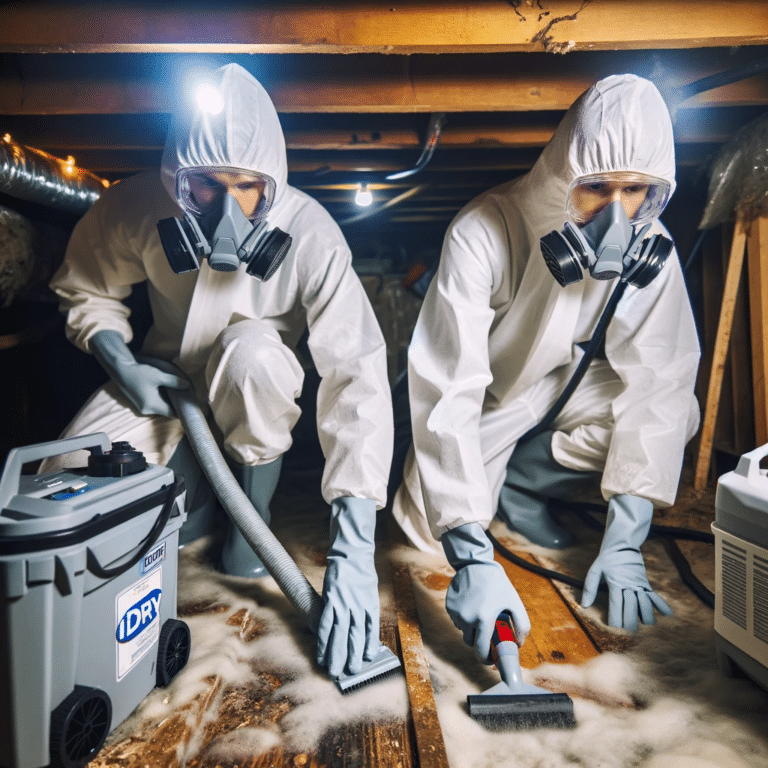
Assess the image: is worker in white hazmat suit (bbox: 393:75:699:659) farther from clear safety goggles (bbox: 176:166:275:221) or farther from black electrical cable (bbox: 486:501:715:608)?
clear safety goggles (bbox: 176:166:275:221)

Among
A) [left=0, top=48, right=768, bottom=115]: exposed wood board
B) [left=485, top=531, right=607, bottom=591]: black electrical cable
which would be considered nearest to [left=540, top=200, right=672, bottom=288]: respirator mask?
[left=0, top=48, right=768, bottom=115]: exposed wood board

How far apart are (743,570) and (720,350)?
4.23ft

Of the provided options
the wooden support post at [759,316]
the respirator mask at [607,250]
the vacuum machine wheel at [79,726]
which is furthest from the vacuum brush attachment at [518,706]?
the wooden support post at [759,316]

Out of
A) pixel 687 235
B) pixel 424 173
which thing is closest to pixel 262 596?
pixel 424 173

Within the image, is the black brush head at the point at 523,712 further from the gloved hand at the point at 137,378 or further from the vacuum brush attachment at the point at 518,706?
the gloved hand at the point at 137,378

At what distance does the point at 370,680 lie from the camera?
3.24 ft

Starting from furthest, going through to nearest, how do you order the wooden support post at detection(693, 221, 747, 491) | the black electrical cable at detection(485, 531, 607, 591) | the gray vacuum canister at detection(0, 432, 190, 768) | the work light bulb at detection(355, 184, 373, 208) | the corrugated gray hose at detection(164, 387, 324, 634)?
the work light bulb at detection(355, 184, 373, 208) < the wooden support post at detection(693, 221, 747, 491) < the black electrical cable at detection(485, 531, 607, 591) < the corrugated gray hose at detection(164, 387, 324, 634) < the gray vacuum canister at detection(0, 432, 190, 768)

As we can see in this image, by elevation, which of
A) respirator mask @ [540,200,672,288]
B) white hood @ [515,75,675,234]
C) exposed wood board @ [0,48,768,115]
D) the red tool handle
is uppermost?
exposed wood board @ [0,48,768,115]

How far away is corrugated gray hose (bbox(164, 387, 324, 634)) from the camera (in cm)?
112

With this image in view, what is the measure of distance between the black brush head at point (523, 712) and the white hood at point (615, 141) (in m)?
0.96

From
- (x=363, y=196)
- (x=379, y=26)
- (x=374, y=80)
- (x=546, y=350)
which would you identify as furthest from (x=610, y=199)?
(x=363, y=196)

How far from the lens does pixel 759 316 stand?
1.88m

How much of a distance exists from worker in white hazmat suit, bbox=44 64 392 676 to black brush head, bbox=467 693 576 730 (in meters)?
0.23

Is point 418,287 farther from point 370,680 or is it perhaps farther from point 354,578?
point 370,680
